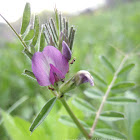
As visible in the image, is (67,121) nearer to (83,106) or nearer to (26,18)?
(83,106)

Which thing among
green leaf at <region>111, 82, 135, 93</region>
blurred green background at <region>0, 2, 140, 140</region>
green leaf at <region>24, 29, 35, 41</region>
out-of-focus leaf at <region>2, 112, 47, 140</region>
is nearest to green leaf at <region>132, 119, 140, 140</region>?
blurred green background at <region>0, 2, 140, 140</region>

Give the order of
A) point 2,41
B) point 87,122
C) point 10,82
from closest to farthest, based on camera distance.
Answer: point 87,122
point 10,82
point 2,41

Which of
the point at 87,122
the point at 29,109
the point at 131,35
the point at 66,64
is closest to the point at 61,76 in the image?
the point at 66,64

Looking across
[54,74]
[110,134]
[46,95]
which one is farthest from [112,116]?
[46,95]

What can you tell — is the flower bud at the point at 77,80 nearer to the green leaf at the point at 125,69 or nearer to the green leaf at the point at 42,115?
the green leaf at the point at 42,115

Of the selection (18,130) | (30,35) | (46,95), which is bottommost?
(46,95)

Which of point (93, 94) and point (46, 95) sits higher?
point (93, 94)

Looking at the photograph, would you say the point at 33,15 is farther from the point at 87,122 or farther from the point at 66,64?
the point at 87,122
